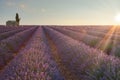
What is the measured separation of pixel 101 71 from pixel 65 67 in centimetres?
472

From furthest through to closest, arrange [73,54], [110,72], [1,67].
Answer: [1,67], [73,54], [110,72]

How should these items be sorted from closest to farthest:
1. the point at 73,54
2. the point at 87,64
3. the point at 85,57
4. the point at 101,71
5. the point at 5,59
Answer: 1. the point at 101,71
2. the point at 87,64
3. the point at 85,57
4. the point at 73,54
5. the point at 5,59

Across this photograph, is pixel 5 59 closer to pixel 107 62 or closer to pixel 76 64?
pixel 76 64

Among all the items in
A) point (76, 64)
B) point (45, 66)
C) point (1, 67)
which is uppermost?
point (45, 66)

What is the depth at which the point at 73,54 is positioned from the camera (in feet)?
32.8

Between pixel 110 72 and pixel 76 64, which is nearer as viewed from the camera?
pixel 110 72

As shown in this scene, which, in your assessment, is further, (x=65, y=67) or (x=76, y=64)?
(x=65, y=67)

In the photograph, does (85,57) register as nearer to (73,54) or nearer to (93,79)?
(73,54)

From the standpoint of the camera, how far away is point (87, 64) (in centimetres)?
755

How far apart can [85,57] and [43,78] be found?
365 cm

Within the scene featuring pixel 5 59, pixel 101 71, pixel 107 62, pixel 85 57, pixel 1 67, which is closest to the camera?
pixel 101 71

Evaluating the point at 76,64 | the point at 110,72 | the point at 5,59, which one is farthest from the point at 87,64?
the point at 5,59

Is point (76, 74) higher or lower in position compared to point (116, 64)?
lower

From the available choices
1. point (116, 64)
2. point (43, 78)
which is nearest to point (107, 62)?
point (116, 64)
